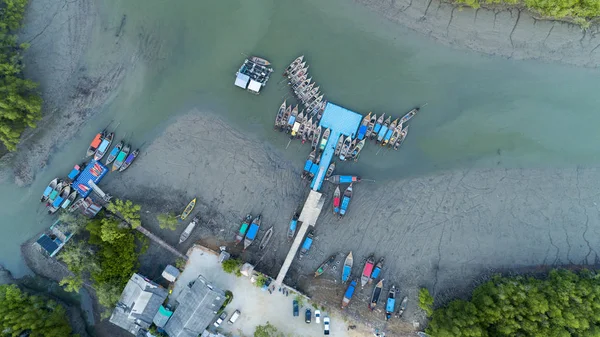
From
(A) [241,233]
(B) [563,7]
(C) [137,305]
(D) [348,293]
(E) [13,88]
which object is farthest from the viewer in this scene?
(A) [241,233]

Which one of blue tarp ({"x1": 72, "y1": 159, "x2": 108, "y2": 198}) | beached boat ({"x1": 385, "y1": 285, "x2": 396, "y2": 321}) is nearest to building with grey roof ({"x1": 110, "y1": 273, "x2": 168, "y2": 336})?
blue tarp ({"x1": 72, "y1": 159, "x2": 108, "y2": 198})

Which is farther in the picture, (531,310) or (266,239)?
(266,239)

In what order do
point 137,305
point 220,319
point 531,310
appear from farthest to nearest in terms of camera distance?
point 220,319
point 137,305
point 531,310

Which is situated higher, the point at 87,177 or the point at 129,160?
the point at 129,160

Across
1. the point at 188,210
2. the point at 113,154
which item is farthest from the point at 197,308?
the point at 113,154

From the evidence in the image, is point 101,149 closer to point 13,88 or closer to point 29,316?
point 13,88

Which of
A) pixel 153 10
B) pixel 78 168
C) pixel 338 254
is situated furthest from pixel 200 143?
pixel 338 254

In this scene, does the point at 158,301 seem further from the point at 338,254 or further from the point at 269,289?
the point at 338,254

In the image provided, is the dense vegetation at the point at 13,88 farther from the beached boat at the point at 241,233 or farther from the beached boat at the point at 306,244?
the beached boat at the point at 306,244
